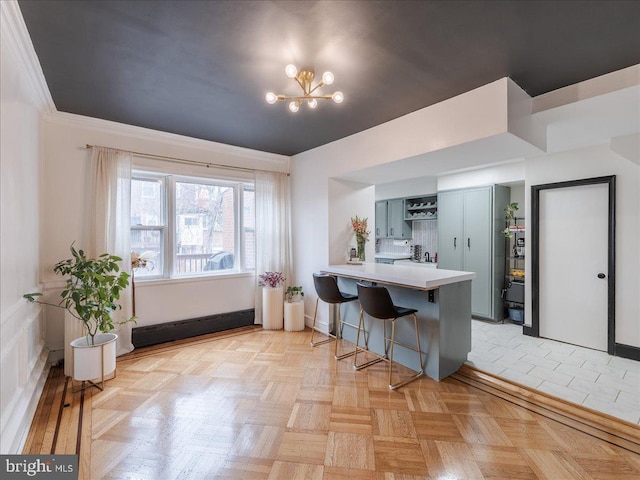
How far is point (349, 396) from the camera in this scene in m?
2.57

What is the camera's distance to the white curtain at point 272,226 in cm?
443

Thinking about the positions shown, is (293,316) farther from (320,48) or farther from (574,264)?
(574,264)

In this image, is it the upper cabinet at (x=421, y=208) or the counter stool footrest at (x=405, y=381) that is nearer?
the counter stool footrest at (x=405, y=381)

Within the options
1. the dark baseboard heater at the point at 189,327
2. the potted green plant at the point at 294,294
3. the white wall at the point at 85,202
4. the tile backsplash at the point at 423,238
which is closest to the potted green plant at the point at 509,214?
the tile backsplash at the point at 423,238

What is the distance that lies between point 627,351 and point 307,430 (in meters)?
3.59

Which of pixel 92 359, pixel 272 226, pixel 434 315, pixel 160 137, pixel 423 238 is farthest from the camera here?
pixel 423 238

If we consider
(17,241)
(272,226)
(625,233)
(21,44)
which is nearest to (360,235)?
(272,226)

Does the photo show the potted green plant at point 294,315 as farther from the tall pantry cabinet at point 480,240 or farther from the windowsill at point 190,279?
the tall pantry cabinet at point 480,240

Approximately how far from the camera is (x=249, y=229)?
A: 4.58 meters

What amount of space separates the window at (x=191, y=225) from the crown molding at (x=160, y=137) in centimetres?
41

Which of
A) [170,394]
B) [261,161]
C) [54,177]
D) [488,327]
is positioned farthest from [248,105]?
[488,327]

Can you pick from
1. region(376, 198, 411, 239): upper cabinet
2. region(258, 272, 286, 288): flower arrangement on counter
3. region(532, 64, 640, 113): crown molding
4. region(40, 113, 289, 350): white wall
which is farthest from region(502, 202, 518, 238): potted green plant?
region(40, 113, 289, 350): white wall

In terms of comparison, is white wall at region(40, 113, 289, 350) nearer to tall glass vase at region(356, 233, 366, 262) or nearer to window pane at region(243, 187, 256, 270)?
window pane at region(243, 187, 256, 270)

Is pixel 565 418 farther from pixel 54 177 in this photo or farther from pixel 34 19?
pixel 54 177
